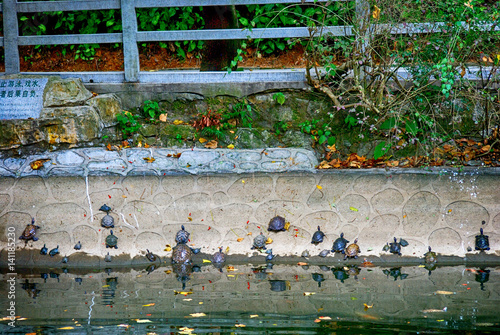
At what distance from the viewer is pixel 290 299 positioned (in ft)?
14.1

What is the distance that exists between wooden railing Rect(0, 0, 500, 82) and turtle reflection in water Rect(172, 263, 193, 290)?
93.9 inches

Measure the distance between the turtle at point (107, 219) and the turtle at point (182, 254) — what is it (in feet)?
2.54

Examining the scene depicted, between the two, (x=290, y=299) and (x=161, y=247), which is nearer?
(x=290, y=299)

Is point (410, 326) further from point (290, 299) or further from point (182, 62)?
point (182, 62)

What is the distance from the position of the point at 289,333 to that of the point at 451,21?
12.9 feet

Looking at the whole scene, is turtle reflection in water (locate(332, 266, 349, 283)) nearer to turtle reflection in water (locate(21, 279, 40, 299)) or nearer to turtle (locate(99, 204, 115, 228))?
turtle (locate(99, 204, 115, 228))

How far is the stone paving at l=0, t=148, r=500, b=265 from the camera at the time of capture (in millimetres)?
5410

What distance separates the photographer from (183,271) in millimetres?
5105

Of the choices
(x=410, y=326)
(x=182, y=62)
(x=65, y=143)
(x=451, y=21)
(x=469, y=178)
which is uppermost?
(x=182, y=62)

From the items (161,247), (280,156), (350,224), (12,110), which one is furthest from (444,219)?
(12,110)

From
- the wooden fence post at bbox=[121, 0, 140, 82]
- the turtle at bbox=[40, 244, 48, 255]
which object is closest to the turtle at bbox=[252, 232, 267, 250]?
the turtle at bbox=[40, 244, 48, 255]

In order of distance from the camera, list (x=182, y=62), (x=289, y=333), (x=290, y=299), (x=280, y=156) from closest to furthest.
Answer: (x=289, y=333), (x=290, y=299), (x=280, y=156), (x=182, y=62)

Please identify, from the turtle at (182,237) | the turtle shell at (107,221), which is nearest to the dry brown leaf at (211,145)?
the turtle at (182,237)

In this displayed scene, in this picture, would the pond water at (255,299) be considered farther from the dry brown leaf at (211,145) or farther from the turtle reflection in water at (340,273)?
the dry brown leaf at (211,145)
